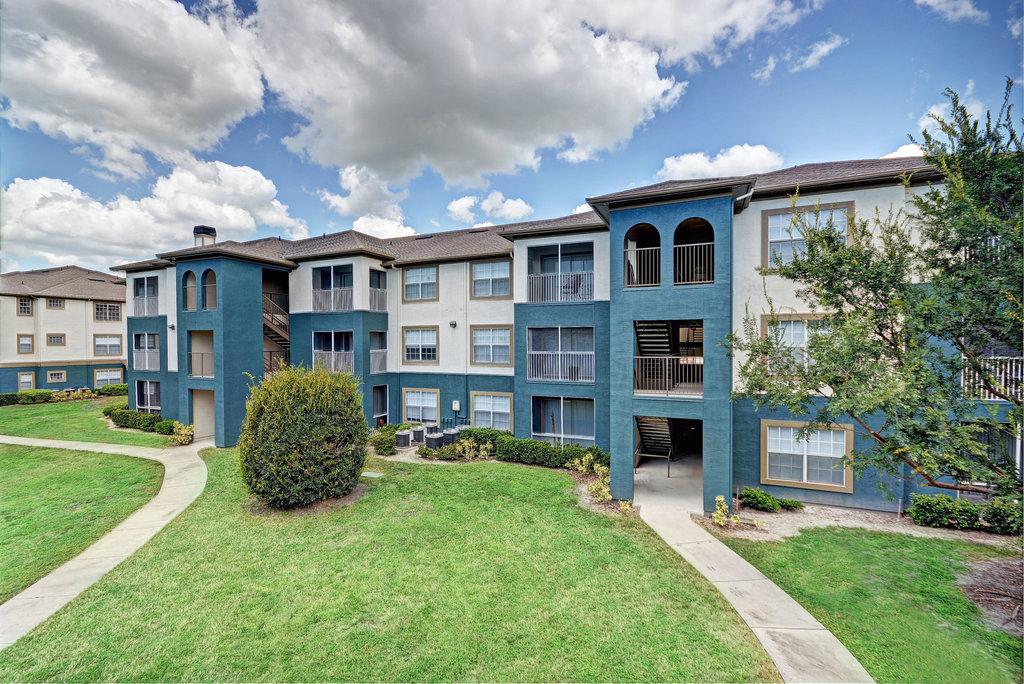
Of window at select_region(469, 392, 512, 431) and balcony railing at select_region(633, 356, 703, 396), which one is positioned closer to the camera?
balcony railing at select_region(633, 356, 703, 396)

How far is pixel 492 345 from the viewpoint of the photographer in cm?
1709

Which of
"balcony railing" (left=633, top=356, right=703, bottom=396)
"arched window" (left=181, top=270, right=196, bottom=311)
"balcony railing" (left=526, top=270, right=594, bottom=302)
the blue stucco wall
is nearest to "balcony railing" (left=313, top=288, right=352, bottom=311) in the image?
"arched window" (left=181, top=270, right=196, bottom=311)

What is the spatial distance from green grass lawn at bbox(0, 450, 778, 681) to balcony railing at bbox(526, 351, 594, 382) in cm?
549

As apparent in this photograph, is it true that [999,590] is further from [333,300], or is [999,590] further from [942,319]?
[333,300]

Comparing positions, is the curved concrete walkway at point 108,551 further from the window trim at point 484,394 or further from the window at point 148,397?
the window trim at point 484,394

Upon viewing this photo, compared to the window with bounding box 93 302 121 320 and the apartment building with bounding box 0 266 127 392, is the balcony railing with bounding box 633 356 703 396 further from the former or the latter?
the window with bounding box 93 302 121 320

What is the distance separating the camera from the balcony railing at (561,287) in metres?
14.4

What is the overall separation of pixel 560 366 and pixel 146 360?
72.1 feet

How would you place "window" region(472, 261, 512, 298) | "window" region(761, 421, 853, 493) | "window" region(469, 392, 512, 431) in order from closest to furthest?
"window" region(761, 421, 853, 493), "window" region(469, 392, 512, 431), "window" region(472, 261, 512, 298)

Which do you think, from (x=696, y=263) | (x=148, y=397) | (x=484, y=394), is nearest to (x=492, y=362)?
(x=484, y=394)

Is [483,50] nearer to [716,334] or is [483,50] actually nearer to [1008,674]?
[716,334]

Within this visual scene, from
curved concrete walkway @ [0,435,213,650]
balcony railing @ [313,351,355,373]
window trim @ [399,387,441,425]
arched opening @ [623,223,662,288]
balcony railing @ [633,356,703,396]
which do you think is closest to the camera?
curved concrete walkway @ [0,435,213,650]

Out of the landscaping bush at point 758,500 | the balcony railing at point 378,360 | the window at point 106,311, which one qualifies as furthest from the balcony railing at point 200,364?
the window at point 106,311

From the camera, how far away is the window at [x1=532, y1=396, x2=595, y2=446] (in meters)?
15.0
